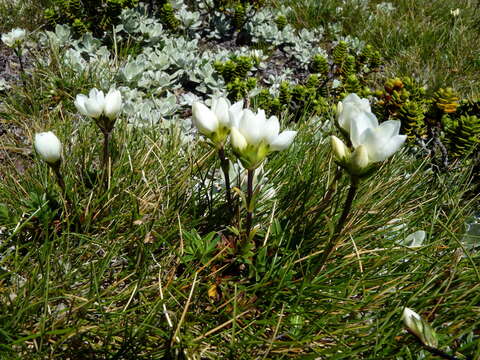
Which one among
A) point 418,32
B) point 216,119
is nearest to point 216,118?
point 216,119

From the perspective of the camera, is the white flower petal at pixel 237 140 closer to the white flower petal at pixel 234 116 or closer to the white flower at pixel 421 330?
the white flower petal at pixel 234 116

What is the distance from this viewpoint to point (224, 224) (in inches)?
76.9

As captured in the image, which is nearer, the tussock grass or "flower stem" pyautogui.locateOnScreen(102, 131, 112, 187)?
"flower stem" pyautogui.locateOnScreen(102, 131, 112, 187)

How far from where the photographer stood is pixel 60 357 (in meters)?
1.45

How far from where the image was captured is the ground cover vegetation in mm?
1438

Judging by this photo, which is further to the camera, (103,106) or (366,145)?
(103,106)

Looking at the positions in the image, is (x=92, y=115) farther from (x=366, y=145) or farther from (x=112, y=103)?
(x=366, y=145)

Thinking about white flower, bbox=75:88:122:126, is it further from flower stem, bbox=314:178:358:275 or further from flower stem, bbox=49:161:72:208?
flower stem, bbox=314:178:358:275

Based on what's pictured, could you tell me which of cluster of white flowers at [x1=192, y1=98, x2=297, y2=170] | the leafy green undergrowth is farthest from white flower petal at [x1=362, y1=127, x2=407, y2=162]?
the leafy green undergrowth

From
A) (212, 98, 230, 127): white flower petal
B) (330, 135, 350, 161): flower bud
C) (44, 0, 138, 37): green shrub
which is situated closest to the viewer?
(330, 135, 350, 161): flower bud

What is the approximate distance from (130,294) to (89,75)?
2.10 meters

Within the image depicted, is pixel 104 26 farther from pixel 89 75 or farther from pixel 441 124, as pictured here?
pixel 441 124

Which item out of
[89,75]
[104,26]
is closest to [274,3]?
[104,26]

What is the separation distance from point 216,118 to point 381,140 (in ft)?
1.94
